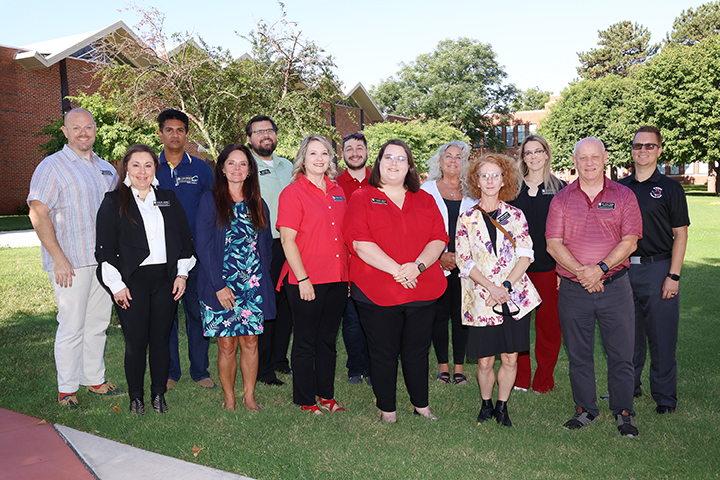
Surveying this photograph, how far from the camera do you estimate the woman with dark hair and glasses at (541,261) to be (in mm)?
4801

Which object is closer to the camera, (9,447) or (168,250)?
(9,447)

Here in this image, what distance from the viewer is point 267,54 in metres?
14.4

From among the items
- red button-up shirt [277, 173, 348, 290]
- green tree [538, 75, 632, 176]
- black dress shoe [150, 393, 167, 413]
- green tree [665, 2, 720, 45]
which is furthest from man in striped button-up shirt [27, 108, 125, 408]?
green tree [665, 2, 720, 45]

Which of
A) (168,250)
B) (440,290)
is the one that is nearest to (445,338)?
(440,290)

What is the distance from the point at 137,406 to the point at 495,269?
303cm

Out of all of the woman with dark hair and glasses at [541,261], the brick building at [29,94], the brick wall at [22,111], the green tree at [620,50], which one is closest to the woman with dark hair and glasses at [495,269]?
the woman with dark hair and glasses at [541,261]

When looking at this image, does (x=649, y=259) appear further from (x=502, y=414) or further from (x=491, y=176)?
(x=502, y=414)

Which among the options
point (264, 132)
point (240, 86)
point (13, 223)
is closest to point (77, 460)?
point (264, 132)

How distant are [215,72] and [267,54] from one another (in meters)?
1.44

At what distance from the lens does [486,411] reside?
4.26 metres

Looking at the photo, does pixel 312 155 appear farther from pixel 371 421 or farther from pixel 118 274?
pixel 371 421

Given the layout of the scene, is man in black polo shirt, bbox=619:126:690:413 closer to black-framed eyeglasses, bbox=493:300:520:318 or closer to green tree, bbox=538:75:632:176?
black-framed eyeglasses, bbox=493:300:520:318

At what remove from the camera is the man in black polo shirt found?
14.3ft

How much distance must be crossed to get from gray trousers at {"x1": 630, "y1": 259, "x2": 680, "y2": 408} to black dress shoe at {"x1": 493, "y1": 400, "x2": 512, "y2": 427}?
1323 millimetres
